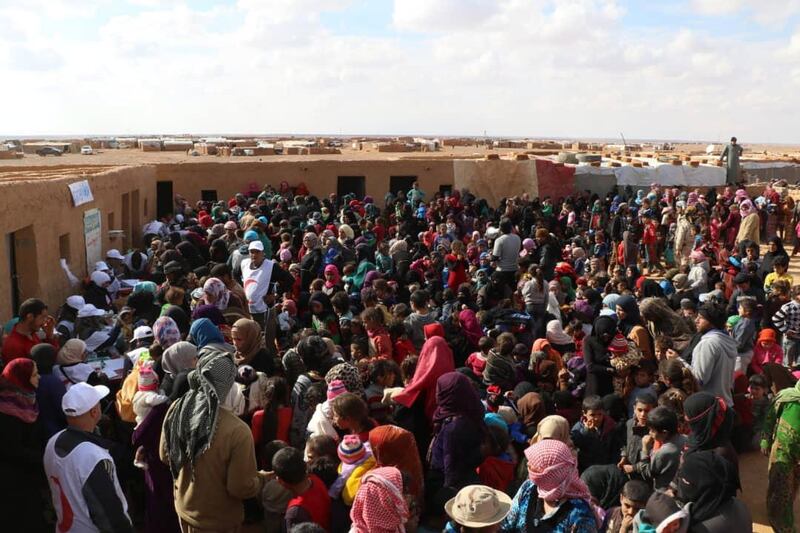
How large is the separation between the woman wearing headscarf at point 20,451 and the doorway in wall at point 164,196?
13764 millimetres

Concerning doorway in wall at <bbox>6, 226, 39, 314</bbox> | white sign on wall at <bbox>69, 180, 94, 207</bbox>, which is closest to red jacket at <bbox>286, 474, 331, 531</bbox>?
doorway in wall at <bbox>6, 226, 39, 314</bbox>

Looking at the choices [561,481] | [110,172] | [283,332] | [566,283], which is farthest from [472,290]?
[110,172]

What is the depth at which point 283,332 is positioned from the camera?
8.03 meters

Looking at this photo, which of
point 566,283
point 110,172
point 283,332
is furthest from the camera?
point 110,172

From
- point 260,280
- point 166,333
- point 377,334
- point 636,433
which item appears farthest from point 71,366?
point 636,433

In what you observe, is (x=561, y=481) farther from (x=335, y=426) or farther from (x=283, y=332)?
(x=283, y=332)

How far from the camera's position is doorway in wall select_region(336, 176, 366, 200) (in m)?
19.4

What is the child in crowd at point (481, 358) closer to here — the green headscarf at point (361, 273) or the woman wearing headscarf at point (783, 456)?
the woman wearing headscarf at point (783, 456)

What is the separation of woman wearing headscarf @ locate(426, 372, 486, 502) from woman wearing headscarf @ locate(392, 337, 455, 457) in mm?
598

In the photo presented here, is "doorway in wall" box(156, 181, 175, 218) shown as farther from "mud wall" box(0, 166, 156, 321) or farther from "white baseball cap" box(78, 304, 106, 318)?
"white baseball cap" box(78, 304, 106, 318)

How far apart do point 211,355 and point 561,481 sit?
6.42ft

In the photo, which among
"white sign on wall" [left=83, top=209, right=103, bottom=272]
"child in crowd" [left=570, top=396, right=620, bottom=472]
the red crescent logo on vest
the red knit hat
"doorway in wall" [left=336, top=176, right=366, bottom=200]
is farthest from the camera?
"doorway in wall" [left=336, top=176, right=366, bottom=200]

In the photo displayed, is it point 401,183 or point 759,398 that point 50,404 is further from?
point 401,183

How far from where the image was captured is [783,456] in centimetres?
506
